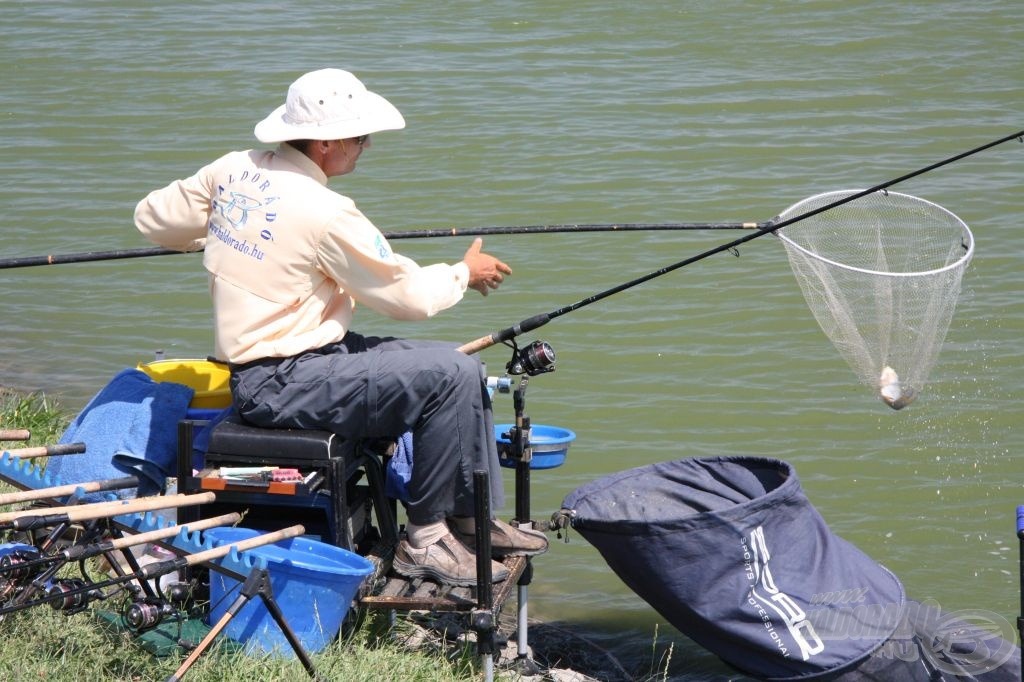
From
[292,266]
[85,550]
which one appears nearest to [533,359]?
[292,266]

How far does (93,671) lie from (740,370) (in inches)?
157

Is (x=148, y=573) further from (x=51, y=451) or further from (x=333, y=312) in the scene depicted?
(x=333, y=312)

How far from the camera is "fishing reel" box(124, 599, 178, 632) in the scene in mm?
3238

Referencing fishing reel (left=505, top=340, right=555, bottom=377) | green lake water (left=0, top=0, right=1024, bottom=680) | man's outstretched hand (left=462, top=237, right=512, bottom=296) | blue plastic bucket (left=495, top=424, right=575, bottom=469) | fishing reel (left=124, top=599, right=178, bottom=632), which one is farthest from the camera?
green lake water (left=0, top=0, right=1024, bottom=680)

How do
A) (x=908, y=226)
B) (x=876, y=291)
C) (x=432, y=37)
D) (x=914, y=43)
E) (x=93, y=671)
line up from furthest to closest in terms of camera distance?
(x=432, y=37)
(x=914, y=43)
(x=908, y=226)
(x=876, y=291)
(x=93, y=671)

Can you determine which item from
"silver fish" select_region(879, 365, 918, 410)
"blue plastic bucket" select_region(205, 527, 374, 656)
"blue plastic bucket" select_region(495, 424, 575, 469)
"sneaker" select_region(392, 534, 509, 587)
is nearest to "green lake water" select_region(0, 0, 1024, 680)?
"blue plastic bucket" select_region(495, 424, 575, 469)

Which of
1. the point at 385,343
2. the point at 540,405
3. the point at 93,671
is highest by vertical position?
the point at 385,343

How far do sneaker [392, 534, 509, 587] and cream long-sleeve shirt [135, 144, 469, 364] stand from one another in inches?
23.8

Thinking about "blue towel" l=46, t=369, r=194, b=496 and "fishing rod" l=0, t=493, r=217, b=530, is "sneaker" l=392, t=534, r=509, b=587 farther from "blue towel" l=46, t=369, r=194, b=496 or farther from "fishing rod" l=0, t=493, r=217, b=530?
"blue towel" l=46, t=369, r=194, b=496

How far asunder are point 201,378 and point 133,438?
0.91 feet

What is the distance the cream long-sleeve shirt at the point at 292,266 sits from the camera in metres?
3.47

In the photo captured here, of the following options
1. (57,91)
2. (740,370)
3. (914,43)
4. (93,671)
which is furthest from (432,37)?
(93,671)

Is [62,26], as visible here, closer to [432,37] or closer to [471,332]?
[432,37]

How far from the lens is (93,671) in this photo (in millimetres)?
3279
